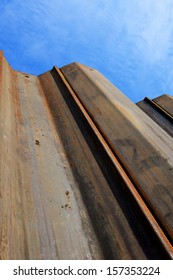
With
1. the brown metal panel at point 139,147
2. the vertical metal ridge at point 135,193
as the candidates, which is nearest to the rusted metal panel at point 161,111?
the brown metal panel at point 139,147

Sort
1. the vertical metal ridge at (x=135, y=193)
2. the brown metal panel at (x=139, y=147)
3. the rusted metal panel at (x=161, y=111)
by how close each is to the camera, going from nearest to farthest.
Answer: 1. the vertical metal ridge at (x=135, y=193)
2. the brown metal panel at (x=139, y=147)
3. the rusted metal panel at (x=161, y=111)

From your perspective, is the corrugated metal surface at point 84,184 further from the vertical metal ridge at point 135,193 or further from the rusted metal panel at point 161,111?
the rusted metal panel at point 161,111

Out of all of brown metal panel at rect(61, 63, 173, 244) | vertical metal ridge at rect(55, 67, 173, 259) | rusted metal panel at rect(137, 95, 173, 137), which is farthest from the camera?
rusted metal panel at rect(137, 95, 173, 137)

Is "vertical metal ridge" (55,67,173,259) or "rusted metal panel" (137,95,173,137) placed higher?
"rusted metal panel" (137,95,173,137)

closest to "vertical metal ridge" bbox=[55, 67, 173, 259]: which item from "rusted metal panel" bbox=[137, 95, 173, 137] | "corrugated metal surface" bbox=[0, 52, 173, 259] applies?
"corrugated metal surface" bbox=[0, 52, 173, 259]

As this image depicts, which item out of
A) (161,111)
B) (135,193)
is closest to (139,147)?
(135,193)

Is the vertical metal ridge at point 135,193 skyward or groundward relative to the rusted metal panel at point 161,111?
groundward

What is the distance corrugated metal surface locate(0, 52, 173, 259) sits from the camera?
3.00 ft

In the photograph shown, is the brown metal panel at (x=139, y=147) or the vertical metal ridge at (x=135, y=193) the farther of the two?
the brown metal panel at (x=139, y=147)

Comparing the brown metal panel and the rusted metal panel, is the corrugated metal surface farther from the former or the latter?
the rusted metal panel

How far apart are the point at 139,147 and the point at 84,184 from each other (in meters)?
0.38

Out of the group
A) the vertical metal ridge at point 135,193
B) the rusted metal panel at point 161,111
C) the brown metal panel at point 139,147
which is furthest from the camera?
the rusted metal panel at point 161,111

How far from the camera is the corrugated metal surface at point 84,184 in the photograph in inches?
36.0
